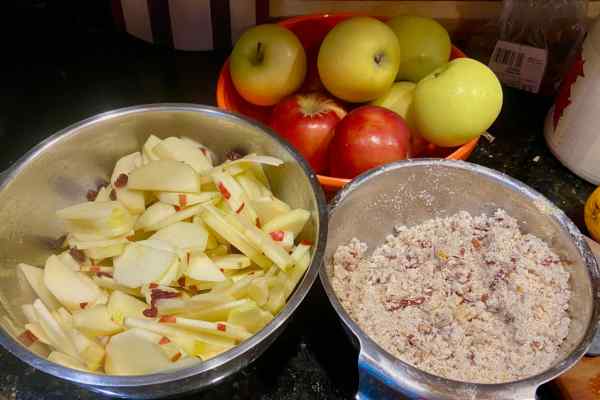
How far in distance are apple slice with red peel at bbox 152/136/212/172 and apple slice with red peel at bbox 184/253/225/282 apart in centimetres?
15

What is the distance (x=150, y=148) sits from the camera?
78cm

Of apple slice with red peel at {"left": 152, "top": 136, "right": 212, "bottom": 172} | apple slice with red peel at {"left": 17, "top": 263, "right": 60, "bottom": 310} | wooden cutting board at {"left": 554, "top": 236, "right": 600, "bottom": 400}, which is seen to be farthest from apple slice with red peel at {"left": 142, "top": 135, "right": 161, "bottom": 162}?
wooden cutting board at {"left": 554, "top": 236, "right": 600, "bottom": 400}

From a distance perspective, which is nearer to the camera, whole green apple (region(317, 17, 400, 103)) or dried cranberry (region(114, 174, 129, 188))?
dried cranberry (region(114, 174, 129, 188))

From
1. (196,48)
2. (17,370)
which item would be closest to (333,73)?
(196,48)

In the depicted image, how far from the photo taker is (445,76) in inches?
33.0

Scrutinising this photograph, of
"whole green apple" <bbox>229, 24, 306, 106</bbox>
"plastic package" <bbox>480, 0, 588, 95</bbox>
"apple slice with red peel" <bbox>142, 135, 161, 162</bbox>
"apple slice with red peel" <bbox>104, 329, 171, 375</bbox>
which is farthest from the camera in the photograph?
"plastic package" <bbox>480, 0, 588, 95</bbox>

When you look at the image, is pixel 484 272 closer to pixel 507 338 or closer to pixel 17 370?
pixel 507 338

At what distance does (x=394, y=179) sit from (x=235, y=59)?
1.11ft

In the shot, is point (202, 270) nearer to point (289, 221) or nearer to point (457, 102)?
point (289, 221)

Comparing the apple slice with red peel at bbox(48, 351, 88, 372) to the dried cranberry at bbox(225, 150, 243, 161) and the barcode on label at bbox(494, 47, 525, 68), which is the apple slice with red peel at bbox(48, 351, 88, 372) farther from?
the barcode on label at bbox(494, 47, 525, 68)

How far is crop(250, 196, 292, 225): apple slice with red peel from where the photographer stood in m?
0.72

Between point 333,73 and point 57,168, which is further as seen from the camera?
point 333,73

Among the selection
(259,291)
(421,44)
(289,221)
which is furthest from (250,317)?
(421,44)

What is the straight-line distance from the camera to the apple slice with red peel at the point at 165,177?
71 centimetres
